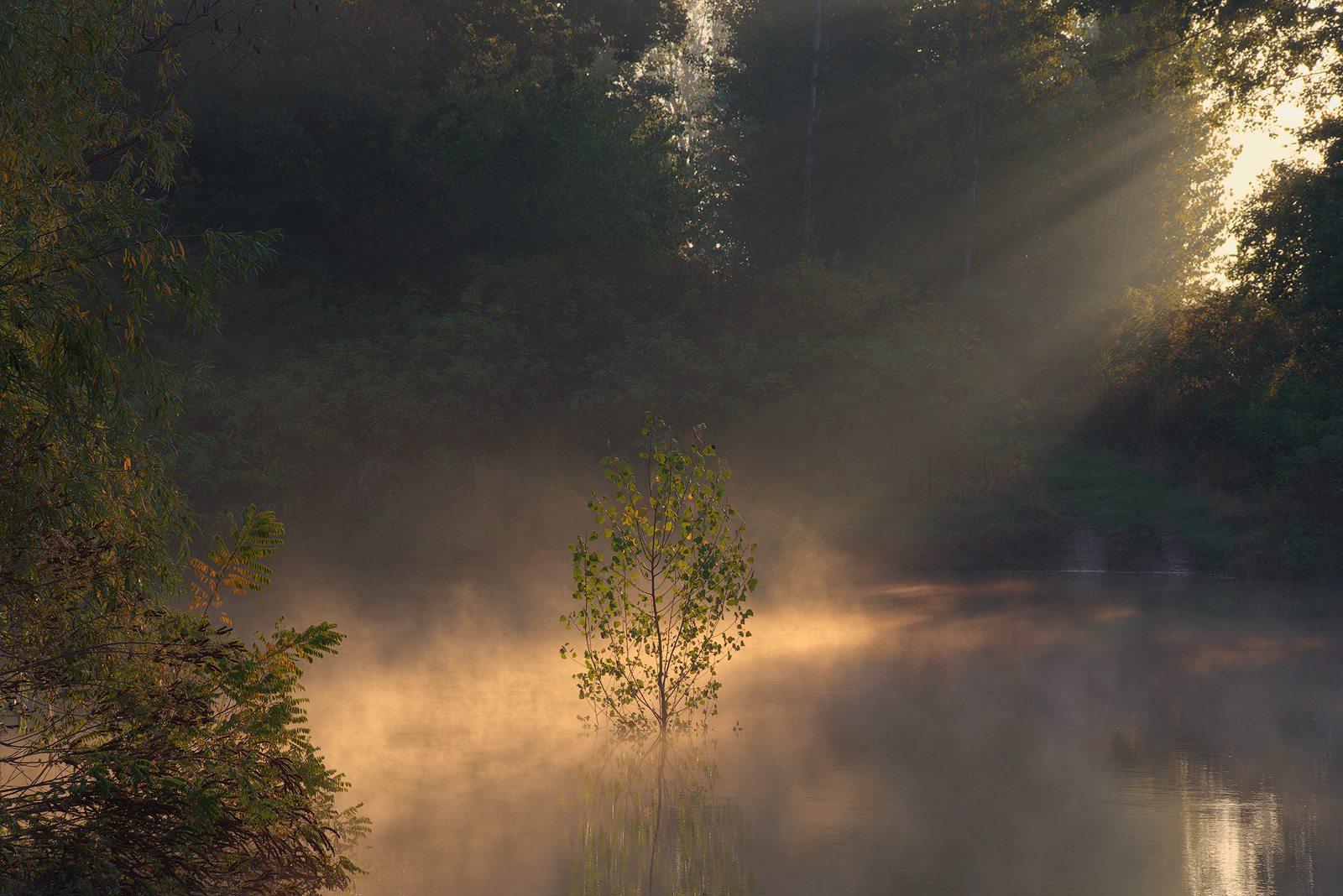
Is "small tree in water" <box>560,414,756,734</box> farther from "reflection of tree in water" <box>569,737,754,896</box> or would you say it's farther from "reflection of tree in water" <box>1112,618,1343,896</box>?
"reflection of tree in water" <box>1112,618,1343,896</box>

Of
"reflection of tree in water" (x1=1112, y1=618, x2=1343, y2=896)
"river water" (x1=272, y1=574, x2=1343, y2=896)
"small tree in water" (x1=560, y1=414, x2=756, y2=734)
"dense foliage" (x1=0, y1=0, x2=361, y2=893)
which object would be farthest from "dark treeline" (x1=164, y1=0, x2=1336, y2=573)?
"dense foliage" (x1=0, y1=0, x2=361, y2=893)

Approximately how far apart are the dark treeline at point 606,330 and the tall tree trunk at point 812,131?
8787 millimetres

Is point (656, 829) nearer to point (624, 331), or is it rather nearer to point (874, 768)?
point (874, 768)

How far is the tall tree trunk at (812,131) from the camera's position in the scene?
47.5 m

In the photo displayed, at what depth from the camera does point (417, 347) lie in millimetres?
31688

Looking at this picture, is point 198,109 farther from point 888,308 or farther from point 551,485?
point 888,308

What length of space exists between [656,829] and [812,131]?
4212 cm

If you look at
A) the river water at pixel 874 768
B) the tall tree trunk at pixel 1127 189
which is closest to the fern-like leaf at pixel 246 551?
the river water at pixel 874 768

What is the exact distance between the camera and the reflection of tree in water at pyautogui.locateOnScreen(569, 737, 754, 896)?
809 cm

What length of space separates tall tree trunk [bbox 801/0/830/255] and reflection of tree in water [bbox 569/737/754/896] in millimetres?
37596

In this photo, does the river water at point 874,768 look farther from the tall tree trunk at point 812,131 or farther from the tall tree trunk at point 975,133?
the tall tree trunk at point 975,133

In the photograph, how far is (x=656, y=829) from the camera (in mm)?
9242

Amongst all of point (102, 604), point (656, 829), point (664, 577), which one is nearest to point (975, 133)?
point (664, 577)

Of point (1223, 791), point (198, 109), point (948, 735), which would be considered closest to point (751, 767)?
point (948, 735)
